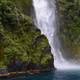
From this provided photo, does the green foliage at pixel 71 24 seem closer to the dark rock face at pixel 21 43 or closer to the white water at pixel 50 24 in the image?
the white water at pixel 50 24

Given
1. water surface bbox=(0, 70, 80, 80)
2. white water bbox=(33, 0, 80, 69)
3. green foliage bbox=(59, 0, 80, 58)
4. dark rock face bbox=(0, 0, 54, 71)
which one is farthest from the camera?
green foliage bbox=(59, 0, 80, 58)

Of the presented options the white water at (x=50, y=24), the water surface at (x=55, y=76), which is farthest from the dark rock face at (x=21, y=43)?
the white water at (x=50, y=24)

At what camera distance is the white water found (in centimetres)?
4028

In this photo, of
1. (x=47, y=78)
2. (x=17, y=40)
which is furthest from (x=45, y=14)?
(x=47, y=78)

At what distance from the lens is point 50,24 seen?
4269 centimetres

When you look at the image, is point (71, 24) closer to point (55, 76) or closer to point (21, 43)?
point (21, 43)

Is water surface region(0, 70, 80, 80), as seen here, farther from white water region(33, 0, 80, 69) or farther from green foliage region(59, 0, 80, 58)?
green foliage region(59, 0, 80, 58)

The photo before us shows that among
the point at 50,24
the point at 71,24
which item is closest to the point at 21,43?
the point at 50,24

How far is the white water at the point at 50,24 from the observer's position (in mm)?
40281

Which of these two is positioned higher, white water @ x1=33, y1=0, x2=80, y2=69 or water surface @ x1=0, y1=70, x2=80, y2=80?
white water @ x1=33, y1=0, x2=80, y2=69

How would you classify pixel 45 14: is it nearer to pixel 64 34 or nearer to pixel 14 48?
pixel 64 34

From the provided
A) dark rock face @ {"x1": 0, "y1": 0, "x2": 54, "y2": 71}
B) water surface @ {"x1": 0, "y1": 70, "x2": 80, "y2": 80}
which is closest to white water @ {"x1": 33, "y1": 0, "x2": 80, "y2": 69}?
dark rock face @ {"x1": 0, "y1": 0, "x2": 54, "y2": 71}

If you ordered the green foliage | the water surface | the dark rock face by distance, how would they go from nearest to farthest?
the water surface, the dark rock face, the green foliage

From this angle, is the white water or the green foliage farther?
the green foliage
